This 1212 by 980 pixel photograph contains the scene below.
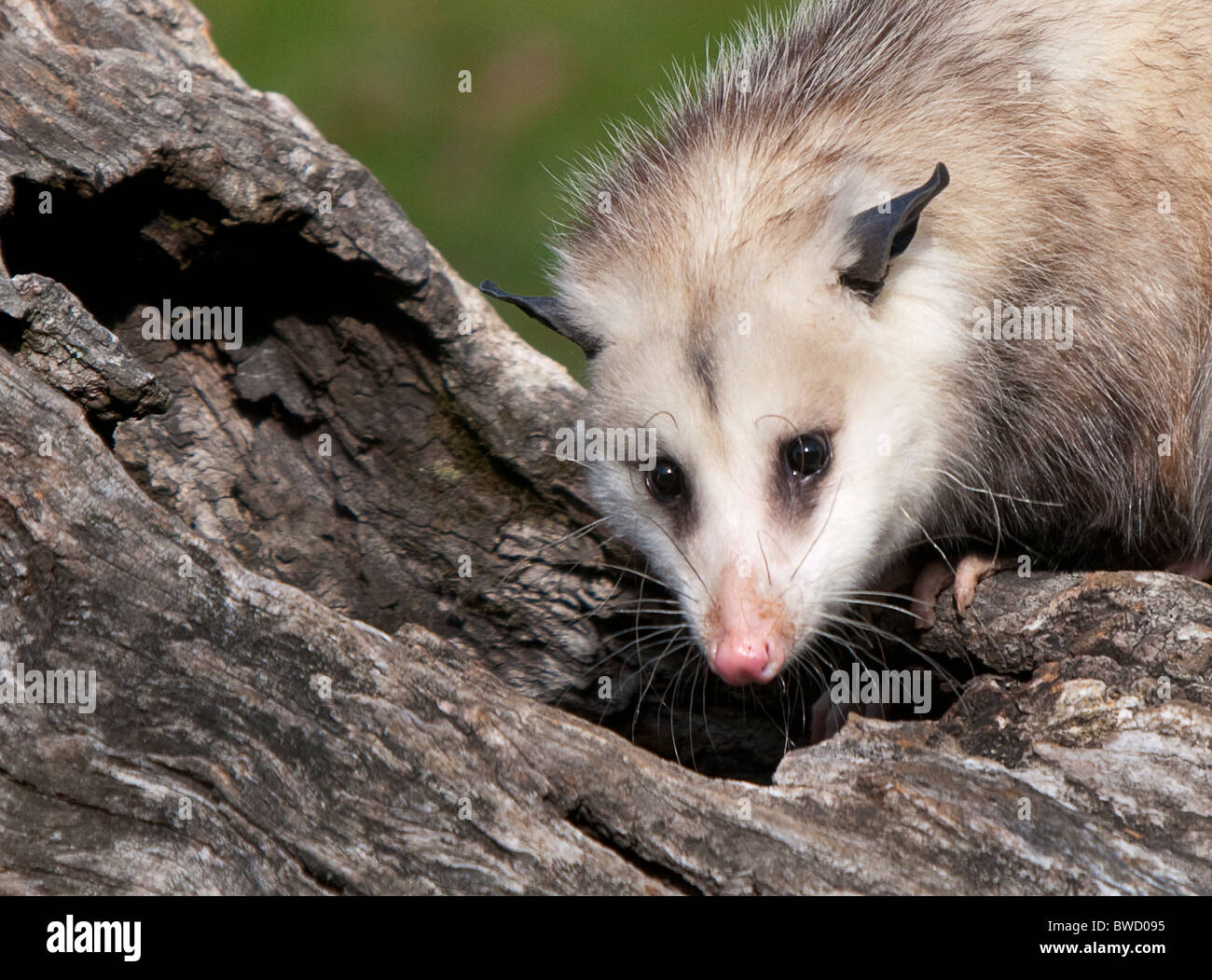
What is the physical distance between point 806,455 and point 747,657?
35 centimetres

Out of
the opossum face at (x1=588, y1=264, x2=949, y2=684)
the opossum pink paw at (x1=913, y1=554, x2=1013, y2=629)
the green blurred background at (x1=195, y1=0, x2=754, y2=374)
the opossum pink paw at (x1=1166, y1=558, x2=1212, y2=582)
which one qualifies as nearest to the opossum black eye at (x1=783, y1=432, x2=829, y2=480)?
the opossum face at (x1=588, y1=264, x2=949, y2=684)

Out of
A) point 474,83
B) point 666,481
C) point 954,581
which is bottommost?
point 954,581

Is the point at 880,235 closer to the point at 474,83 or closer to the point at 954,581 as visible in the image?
the point at 954,581

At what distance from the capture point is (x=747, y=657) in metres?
1.85

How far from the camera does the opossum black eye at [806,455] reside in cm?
198

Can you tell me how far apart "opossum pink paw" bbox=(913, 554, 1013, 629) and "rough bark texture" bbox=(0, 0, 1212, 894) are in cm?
4

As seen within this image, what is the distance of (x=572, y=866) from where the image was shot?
1.47 meters

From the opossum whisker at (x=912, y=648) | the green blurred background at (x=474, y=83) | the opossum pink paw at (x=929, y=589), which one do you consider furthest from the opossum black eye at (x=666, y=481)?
the green blurred background at (x=474, y=83)

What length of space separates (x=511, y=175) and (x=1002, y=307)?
3.41 meters

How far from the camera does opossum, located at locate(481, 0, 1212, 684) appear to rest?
77.8 inches

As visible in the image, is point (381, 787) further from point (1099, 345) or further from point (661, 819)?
point (1099, 345)

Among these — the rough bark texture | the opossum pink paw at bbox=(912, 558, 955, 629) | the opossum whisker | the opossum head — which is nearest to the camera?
the rough bark texture

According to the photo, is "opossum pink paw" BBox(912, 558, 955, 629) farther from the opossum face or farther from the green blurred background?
the green blurred background

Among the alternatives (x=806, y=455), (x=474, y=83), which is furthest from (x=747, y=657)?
(x=474, y=83)
